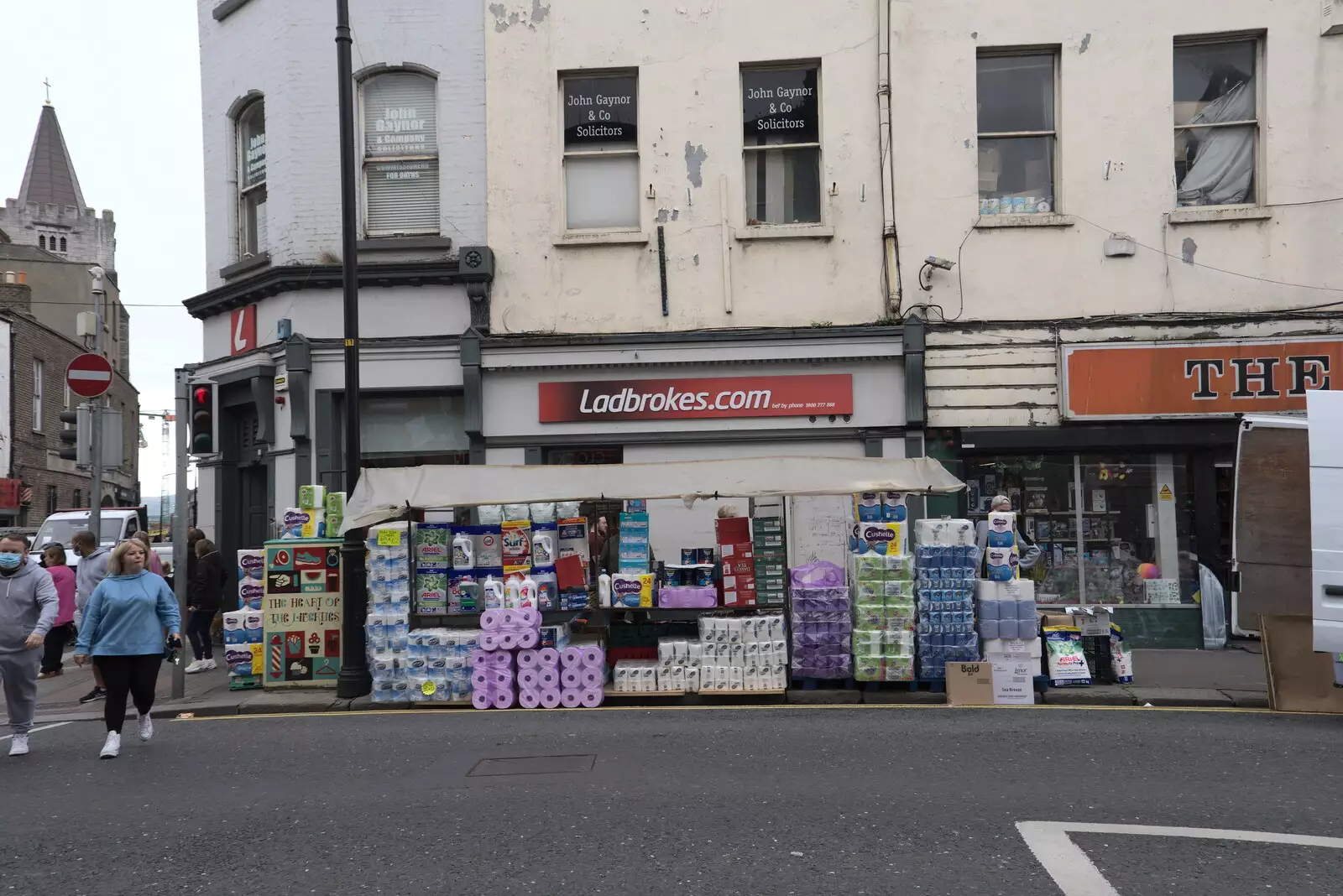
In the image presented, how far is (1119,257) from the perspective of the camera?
1398 centimetres

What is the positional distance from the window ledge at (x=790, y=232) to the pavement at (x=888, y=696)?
643 cm

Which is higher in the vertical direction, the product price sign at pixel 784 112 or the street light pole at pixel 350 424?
the product price sign at pixel 784 112

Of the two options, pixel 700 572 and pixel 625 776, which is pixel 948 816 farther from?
pixel 700 572

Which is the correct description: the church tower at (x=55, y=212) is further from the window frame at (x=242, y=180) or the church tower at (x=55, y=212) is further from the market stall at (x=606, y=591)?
the market stall at (x=606, y=591)

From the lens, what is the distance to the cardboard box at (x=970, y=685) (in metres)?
9.99

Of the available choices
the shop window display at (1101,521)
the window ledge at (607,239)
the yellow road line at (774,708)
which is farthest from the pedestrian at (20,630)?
the shop window display at (1101,521)

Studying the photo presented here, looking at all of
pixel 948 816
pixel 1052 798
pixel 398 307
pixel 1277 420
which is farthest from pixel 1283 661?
pixel 398 307

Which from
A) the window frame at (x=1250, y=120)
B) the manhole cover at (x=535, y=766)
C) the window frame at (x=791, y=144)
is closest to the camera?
the manhole cover at (x=535, y=766)

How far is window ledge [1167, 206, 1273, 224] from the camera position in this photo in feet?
45.5

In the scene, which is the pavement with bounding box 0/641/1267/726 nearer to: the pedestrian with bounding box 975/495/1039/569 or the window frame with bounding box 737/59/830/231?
the pedestrian with bounding box 975/495/1039/569

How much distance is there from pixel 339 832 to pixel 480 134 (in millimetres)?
10965

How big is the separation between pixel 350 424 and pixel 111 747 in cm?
404

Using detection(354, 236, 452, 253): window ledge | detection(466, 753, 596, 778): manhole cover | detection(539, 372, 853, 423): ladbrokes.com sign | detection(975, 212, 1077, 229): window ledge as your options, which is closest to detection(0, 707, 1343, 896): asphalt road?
detection(466, 753, 596, 778): manhole cover

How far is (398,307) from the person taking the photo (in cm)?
1469
